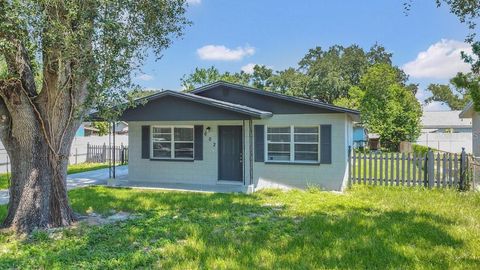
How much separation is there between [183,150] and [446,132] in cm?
3704

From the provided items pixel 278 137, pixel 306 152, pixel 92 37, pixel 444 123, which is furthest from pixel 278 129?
pixel 444 123

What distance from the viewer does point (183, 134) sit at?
13.4 metres

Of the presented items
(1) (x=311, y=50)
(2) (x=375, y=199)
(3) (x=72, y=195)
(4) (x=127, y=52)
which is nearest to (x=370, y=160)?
(2) (x=375, y=199)

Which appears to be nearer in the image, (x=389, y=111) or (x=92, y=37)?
(x=92, y=37)

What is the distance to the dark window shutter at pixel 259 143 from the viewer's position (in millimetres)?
12375

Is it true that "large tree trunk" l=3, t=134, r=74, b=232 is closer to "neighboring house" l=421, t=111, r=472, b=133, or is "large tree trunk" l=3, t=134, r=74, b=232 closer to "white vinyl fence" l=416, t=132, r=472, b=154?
"white vinyl fence" l=416, t=132, r=472, b=154

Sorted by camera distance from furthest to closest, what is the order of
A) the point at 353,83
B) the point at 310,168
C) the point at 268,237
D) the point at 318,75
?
the point at 353,83 → the point at 318,75 → the point at 310,168 → the point at 268,237

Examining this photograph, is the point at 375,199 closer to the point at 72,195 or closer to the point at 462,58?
the point at 462,58

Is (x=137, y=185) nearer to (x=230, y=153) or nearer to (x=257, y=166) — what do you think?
(x=230, y=153)

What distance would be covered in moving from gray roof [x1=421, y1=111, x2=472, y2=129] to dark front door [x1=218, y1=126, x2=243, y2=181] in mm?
37602

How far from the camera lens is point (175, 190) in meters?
11.8

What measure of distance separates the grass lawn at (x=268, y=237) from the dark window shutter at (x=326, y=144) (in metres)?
2.17

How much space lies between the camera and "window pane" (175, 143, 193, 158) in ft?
43.6

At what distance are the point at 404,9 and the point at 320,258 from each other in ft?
15.5
